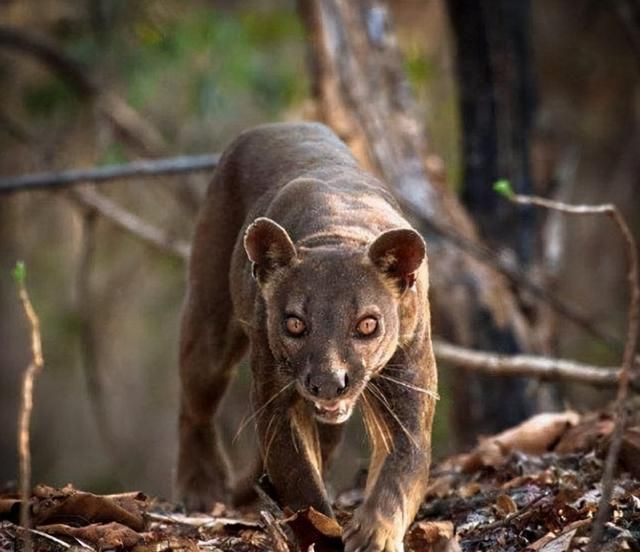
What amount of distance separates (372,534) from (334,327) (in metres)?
0.74

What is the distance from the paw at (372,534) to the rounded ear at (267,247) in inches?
38.5

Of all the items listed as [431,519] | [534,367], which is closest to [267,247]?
[431,519]

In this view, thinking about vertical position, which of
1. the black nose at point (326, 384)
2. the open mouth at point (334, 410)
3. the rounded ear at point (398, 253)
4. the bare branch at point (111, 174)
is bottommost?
the bare branch at point (111, 174)

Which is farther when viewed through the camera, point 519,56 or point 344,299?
point 519,56

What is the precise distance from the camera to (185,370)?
24.0ft

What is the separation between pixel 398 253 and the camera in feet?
18.0

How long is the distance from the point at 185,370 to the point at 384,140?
13.0ft

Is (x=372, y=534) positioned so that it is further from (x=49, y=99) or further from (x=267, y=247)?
(x=49, y=99)

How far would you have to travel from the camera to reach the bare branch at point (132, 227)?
12.1m

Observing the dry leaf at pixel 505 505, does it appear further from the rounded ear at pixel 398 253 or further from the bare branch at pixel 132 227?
the bare branch at pixel 132 227

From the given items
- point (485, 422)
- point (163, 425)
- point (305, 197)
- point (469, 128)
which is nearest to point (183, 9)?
point (469, 128)

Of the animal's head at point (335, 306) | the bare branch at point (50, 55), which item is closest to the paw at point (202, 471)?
the animal's head at point (335, 306)

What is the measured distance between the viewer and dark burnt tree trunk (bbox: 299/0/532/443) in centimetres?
1071

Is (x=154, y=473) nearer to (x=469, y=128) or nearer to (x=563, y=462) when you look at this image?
(x=469, y=128)
